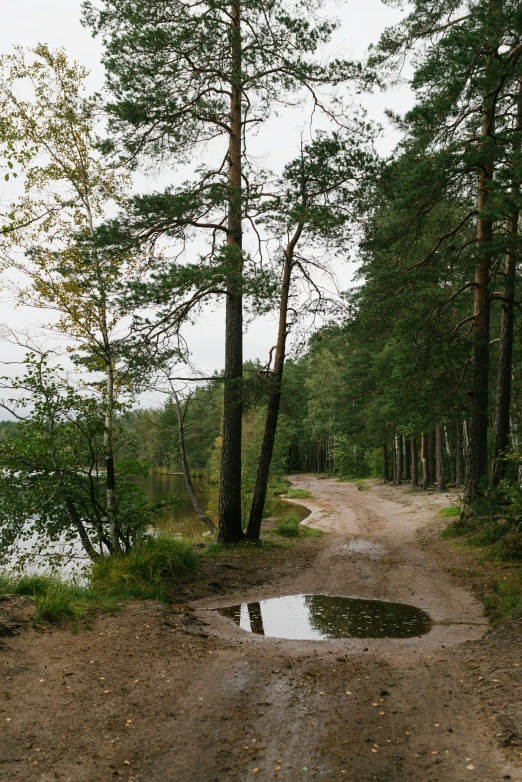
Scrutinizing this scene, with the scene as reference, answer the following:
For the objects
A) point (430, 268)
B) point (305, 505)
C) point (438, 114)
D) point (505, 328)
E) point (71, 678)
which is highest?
point (438, 114)

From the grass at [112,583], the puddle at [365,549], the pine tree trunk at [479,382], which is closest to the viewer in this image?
the grass at [112,583]

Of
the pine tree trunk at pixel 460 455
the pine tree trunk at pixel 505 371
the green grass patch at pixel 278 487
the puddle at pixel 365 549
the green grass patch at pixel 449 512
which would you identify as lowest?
the green grass patch at pixel 278 487

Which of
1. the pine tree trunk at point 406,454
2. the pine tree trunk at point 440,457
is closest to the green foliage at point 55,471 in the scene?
the pine tree trunk at point 440,457

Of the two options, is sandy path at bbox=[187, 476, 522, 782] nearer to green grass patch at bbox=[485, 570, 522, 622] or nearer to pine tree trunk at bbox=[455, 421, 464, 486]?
green grass patch at bbox=[485, 570, 522, 622]

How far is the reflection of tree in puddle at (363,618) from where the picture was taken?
21.5ft

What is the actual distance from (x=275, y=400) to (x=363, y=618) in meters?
5.83

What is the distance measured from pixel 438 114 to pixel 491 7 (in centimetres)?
171

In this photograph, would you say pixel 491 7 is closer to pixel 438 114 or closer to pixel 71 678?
pixel 438 114

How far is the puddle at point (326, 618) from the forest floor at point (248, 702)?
0.30 m

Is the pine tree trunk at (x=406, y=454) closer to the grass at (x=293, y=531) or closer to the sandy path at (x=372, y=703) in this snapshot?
the grass at (x=293, y=531)

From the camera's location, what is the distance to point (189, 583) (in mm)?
8555

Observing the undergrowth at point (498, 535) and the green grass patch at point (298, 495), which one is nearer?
the undergrowth at point (498, 535)

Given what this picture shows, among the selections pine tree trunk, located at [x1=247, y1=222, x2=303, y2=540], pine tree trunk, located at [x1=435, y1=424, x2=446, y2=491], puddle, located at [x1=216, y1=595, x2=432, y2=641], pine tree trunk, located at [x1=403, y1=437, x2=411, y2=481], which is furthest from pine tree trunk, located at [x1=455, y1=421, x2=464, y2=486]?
puddle, located at [x1=216, y1=595, x2=432, y2=641]

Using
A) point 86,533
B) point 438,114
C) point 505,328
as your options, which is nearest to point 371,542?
point 505,328
